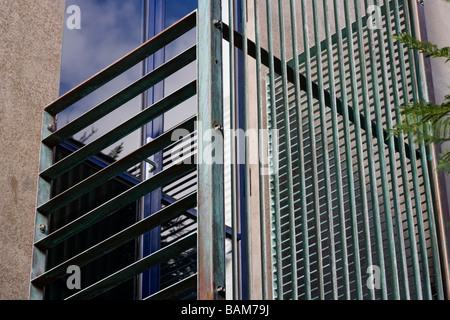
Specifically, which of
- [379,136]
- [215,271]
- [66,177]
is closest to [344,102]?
[379,136]

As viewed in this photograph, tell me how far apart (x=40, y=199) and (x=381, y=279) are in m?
1.91

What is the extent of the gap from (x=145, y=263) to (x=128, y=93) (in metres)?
0.94

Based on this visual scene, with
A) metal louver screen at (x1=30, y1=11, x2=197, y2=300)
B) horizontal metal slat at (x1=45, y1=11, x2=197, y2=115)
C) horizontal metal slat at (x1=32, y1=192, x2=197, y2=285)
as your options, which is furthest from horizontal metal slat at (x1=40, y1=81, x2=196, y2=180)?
horizontal metal slat at (x1=32, y1=192, x2=197, y2=285)

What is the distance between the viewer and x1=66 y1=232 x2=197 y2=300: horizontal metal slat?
304 centimetres

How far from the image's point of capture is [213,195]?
2.77m

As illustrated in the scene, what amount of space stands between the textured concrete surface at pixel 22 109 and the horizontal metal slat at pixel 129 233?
1032 mm

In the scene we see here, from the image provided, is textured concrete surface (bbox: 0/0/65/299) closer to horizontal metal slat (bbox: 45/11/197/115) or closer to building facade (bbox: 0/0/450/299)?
building facade (bbox: 0/0/450/299)

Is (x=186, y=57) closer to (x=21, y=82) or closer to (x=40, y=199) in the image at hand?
(x=40, y=199)

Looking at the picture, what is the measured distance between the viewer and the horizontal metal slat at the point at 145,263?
304 centimetres

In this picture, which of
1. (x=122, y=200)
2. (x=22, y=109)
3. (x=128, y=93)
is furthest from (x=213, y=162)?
(x=22, y=109)

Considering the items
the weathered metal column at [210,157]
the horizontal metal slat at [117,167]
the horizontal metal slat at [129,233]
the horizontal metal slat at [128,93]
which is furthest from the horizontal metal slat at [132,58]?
the horizontal metal slat at [129,233]

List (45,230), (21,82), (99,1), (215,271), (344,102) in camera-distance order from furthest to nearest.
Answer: (99,1) < (21,82) < (45,230) < (344,102) < (215,271)

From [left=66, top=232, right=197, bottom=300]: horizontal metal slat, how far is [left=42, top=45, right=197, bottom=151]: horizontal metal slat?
2.79ft

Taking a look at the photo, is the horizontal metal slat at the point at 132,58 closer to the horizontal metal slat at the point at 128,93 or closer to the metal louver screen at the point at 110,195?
the metal louver screen at the point at 110,195
